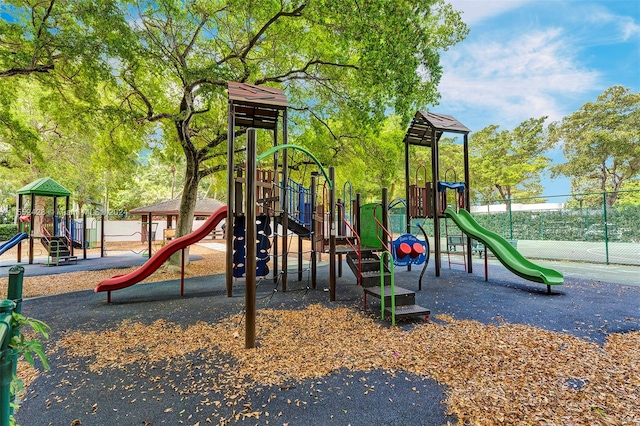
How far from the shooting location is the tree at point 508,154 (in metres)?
24.5

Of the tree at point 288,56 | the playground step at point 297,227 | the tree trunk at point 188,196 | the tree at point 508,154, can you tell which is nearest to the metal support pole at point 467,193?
the tree at point 288,56

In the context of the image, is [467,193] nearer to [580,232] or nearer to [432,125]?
[432,125]

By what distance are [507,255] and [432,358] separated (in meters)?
5.38

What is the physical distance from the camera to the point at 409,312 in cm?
456

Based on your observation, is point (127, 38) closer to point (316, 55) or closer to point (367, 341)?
point (316, 55)

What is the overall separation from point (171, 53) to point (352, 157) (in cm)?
689

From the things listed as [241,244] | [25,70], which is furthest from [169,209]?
[241,244]

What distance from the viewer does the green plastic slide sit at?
6.50 meters

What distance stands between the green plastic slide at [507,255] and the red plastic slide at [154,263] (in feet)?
20.8

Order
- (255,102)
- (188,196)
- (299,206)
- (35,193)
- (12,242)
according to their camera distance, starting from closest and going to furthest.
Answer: (255,102), (299,206), (188,196), (12,242), (35,193)

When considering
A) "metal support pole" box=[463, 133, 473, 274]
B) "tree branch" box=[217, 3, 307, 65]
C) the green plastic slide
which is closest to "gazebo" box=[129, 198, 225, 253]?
"tree branch" box=[217, 3, 307, 65]

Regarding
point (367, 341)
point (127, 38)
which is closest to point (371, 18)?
point (127, 38)

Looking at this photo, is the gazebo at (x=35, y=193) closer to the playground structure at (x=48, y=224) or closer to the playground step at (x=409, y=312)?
the playground structure at (x=48, y=224)

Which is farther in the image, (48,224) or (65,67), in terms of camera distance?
(48,224)
